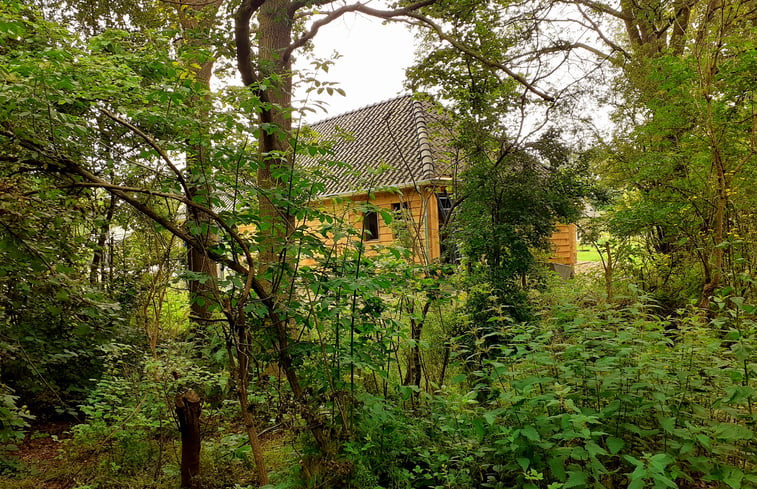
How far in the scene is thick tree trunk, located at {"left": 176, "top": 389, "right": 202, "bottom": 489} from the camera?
2.93m

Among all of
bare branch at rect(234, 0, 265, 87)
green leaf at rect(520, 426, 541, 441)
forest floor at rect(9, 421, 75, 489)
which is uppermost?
bare branch at rect(234, 0, 265, 87)

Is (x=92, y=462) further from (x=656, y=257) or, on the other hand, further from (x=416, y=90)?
(x=656, y=257)

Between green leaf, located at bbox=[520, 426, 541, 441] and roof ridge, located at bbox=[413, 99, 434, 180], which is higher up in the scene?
roof ridge, located at bbox=[413, 99, 434, 180]

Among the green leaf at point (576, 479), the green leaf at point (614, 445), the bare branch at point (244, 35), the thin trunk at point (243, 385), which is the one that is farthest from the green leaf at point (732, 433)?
the bare branch at point (244, 35)

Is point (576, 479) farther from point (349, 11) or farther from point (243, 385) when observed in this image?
point (349, 11)

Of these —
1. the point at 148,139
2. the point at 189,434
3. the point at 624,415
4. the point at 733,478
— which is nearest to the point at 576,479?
the point at 624,415

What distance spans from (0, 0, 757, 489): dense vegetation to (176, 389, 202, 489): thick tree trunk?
1.0 inches

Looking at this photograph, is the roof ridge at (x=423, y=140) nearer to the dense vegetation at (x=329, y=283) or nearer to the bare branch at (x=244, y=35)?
the dense vegetation at (x=329, y=283)

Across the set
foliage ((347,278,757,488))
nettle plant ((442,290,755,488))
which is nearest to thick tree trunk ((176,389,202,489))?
Result: foliage ((347,278,757,488))

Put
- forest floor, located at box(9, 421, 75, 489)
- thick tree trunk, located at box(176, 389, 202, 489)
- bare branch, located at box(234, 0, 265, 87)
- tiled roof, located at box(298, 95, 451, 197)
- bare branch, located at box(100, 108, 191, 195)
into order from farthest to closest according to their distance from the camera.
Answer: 1. tiled roof, located at box(298, 95, 451, 197)
2. bare branch, located at box(234, 0, 265, 87)
3. forest floor, located at box(9, 421, 75, 489)
4. thick tree trunk, located at box(176, 389, 202, 489)
5. bare branch, located at box(100, 108, 191, 195)

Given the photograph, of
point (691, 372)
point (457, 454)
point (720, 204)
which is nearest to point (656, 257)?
point (720, 204)

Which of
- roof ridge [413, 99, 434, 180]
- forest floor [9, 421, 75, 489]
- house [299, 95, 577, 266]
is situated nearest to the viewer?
forest floor [9, 421, 75, 489]

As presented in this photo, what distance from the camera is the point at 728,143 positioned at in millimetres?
5531

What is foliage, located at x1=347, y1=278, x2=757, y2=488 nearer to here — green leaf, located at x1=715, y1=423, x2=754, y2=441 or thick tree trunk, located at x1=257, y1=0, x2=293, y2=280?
green leaf, located at x1=715, y1=423, x2=754, y2=441
